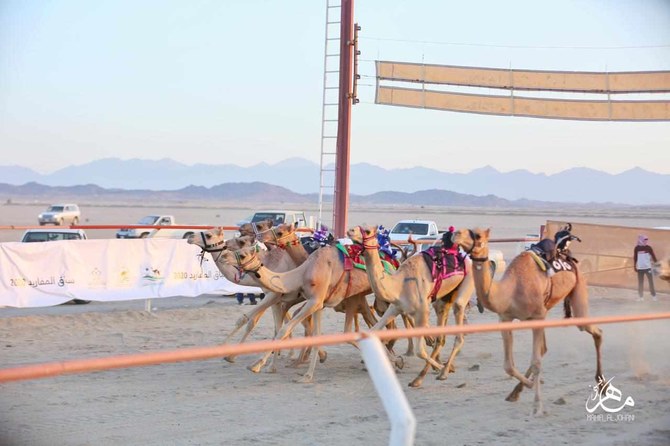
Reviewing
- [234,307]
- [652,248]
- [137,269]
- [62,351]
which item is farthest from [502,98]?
[62,351]

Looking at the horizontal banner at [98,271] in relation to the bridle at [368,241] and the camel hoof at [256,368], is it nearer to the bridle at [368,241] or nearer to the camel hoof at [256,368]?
the camel hoof at [256,368]

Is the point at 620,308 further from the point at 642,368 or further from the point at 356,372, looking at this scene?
the point at 356,372

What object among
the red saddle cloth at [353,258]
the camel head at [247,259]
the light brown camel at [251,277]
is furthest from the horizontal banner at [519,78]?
the camel head at [247,259]

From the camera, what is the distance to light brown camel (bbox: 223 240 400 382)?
1164 cm

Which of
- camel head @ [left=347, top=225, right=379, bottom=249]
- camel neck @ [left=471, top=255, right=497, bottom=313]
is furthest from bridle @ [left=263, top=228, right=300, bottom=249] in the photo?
camel neck @ [left=471, top=255, right=497, bottom=313]

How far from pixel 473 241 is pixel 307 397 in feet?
8.30

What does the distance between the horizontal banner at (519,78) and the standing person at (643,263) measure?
3809 mm

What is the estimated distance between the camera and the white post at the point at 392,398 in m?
4.04

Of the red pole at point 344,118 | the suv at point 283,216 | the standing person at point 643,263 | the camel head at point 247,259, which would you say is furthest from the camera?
the suv at point 283,216

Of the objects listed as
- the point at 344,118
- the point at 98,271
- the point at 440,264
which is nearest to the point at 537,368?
the point at 440,264

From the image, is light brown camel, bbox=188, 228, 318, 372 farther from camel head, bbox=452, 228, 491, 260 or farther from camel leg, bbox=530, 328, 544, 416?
camel leg, bbox=530, 328, 544, 416

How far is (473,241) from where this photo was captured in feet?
30.9

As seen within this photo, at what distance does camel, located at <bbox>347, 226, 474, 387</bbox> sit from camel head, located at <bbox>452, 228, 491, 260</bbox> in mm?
1289

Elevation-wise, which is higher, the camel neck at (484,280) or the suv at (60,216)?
the camel neck at (484,280)
